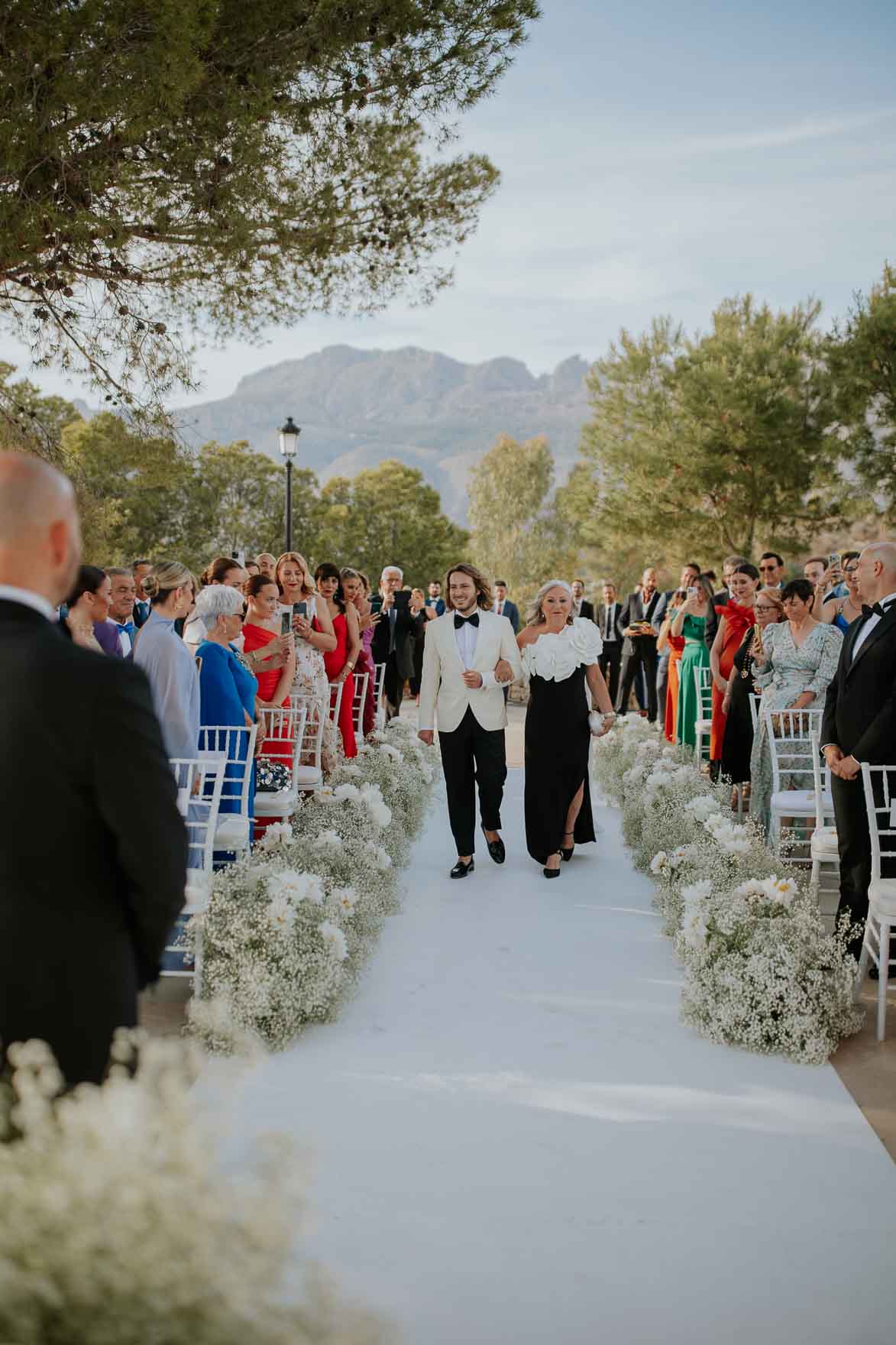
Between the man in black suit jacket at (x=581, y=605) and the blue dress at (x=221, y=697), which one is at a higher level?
Answer: the man in black suit jacket at (x=581, y=605)

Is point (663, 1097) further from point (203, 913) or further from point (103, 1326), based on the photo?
point (103, 1326)

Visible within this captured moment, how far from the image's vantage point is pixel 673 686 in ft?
37.2

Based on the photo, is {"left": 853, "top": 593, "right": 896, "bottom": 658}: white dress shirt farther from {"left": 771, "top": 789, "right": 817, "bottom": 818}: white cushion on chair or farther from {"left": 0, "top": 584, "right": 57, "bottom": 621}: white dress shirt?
{"left": 0, "top": 584, "right": 57, "bottom": 621}: white dress shirt

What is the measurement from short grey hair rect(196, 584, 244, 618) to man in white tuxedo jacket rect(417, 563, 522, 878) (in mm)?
1408

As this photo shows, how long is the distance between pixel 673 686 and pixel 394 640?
395 cm

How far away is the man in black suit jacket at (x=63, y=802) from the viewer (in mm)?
1766

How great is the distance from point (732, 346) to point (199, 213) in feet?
85.8

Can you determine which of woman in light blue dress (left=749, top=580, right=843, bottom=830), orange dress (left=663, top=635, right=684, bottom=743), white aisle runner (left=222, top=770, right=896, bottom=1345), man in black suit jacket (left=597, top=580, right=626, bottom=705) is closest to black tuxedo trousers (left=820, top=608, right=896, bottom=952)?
white aisle runner (left=222, top=770, right=896, bottom=1345)

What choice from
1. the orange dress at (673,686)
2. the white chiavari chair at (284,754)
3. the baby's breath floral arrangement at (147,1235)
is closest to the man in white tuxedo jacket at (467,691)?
the white chiavari chair at (284,754)

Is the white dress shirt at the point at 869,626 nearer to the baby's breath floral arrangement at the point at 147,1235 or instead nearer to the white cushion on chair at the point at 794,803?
the white cushion on chair at the point at 794,803

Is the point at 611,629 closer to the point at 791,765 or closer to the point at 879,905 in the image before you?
the point at 791,765

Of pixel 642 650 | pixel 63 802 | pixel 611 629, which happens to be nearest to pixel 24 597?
pixel 63 802

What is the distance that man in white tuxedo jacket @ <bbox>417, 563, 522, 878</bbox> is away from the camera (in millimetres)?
6695

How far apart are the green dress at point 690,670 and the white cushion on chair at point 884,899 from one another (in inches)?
235
